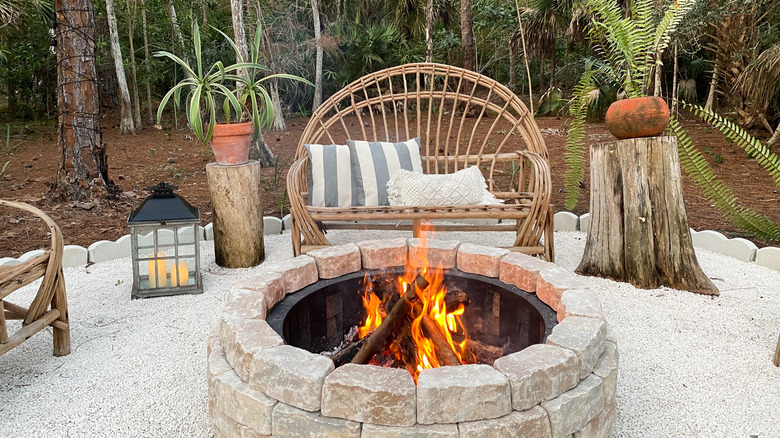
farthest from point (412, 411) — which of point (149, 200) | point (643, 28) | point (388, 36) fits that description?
point (388, 36)

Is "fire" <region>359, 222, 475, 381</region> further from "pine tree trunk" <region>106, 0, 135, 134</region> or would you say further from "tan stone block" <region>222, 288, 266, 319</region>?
"pine tree trunk" <region>106, 0, 135, 134</region>

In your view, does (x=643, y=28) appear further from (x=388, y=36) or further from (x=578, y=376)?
(x=388, y=36)

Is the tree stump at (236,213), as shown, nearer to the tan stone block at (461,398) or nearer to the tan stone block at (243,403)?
the tan stone block at (243,403)

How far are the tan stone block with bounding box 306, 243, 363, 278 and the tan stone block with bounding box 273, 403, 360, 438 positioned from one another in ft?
2.56

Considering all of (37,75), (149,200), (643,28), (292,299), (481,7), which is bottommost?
(292,299)

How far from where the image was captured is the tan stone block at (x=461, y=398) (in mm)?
1351

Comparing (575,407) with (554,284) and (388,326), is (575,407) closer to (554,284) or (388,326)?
(554,284)

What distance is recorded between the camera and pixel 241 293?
188cm

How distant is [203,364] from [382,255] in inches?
31.6

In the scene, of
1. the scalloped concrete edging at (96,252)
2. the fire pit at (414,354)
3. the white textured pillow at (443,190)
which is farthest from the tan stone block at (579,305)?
the scalloped concrete edging at (96,252)

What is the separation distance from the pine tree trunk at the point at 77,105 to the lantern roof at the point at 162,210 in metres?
1.90

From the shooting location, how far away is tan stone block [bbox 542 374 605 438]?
142cm

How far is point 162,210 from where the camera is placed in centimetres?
270

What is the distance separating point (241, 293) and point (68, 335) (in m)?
0.91
